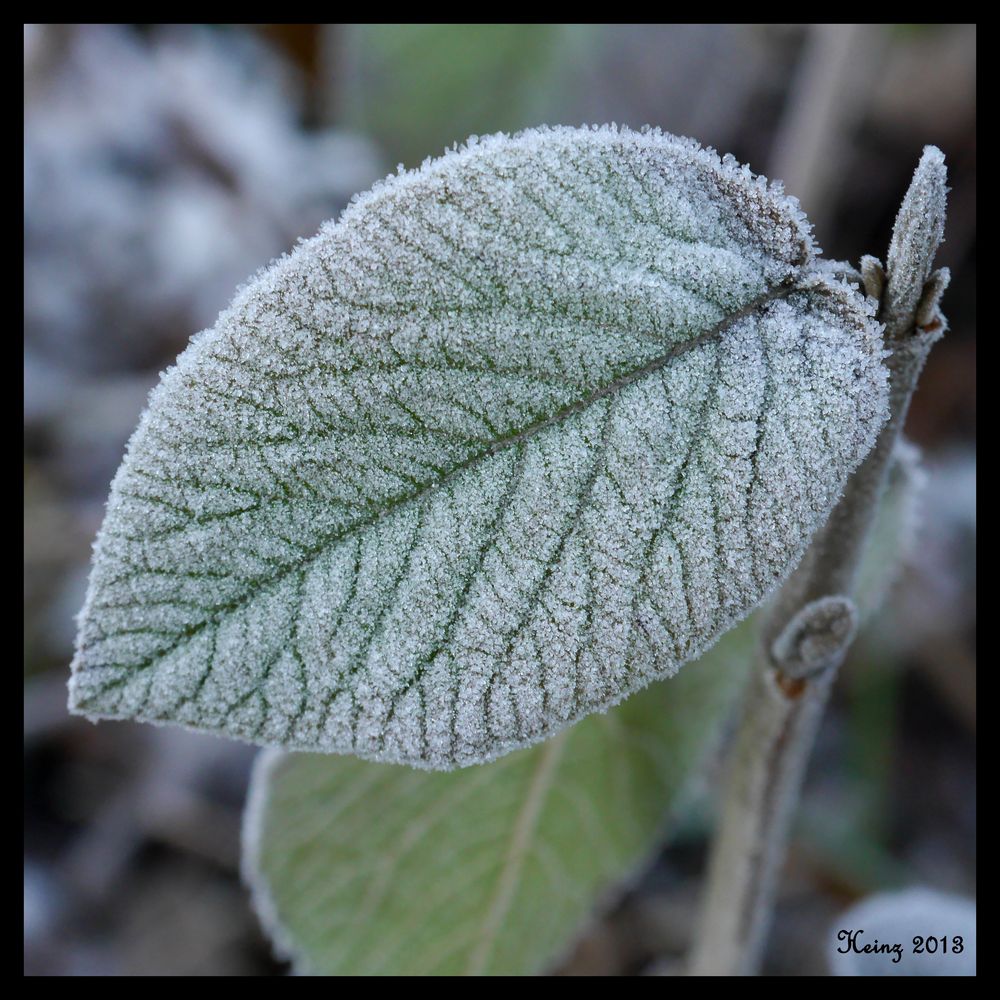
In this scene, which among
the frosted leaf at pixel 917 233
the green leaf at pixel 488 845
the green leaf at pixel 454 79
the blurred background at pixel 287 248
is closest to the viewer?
the frosted leaf at pixel 917 233

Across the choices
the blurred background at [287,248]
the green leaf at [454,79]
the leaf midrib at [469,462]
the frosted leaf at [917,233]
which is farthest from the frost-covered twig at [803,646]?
the green leaf at [454,79]

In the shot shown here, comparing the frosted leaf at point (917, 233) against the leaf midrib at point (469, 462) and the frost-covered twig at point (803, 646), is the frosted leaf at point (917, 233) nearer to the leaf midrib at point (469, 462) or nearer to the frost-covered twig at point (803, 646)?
the frost-covered twig at point (803, 646)

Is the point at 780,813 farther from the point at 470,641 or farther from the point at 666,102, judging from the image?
the point at 666,102

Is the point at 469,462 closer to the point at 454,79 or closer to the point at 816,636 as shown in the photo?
the point at 816,636

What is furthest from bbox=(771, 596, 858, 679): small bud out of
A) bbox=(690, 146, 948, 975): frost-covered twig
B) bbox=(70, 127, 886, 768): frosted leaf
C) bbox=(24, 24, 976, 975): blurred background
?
bbox=(24, 24, 976, 975): blurred background

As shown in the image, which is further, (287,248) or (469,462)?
(287,248)

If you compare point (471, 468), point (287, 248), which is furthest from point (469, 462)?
point (287, 248)
